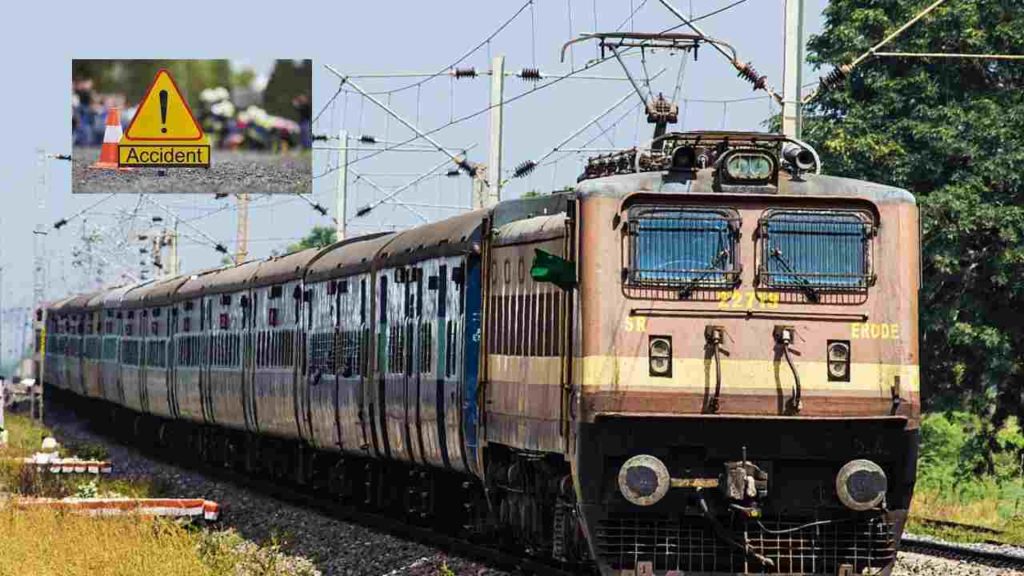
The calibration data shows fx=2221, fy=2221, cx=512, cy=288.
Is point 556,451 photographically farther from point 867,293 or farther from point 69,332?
point 69,332

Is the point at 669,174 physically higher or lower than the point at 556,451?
higher

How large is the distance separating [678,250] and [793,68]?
10115 mm

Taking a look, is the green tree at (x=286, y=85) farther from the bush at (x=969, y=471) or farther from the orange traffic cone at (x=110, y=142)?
the bush at (x=969, y=471)

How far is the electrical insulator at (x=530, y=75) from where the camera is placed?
3688 centimetres

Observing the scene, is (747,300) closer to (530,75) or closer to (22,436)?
(530,75)

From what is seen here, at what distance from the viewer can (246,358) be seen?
33094 millimetres

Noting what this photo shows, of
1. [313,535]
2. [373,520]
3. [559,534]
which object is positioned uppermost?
[559,534]

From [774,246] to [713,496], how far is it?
174 cm

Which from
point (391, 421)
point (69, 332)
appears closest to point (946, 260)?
point (391, 421)

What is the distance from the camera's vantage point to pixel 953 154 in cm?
3569

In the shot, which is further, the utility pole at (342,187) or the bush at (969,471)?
the utility pole at (342,187)

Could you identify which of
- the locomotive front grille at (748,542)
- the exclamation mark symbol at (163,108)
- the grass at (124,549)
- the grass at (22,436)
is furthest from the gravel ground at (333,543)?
the exclamation mark symbol at (163,108)

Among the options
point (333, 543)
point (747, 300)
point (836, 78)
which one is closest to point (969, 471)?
point (836, 78)

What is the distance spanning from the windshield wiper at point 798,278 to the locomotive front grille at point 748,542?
5.06ft
